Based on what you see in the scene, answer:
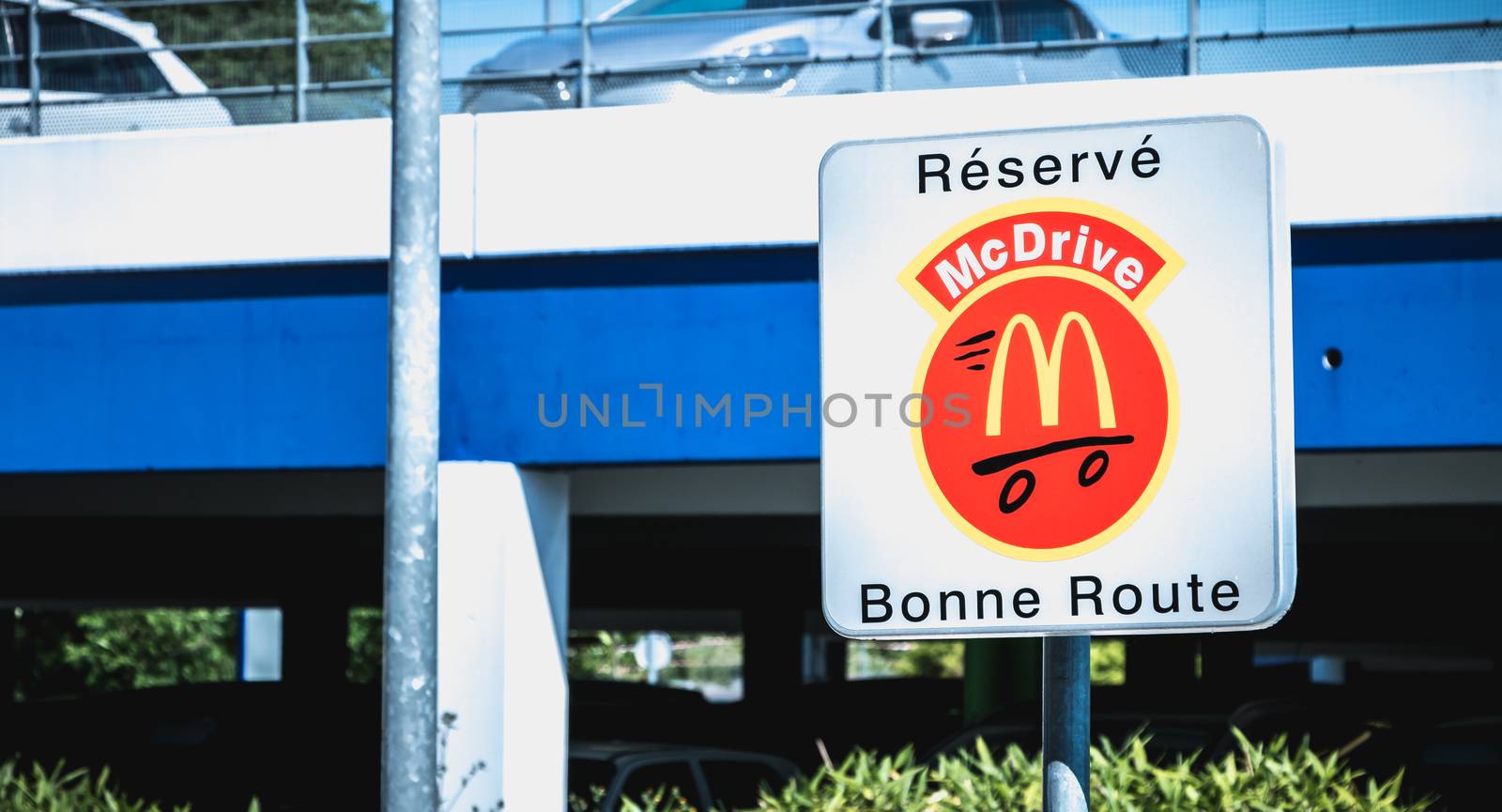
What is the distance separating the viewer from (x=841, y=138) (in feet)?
27.4

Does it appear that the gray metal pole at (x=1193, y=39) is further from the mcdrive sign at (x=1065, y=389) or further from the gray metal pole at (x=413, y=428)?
the mcdrive sign at (x=1065, y=389)

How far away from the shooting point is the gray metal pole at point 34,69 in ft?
33.9

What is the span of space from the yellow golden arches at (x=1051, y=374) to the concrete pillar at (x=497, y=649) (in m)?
6.84

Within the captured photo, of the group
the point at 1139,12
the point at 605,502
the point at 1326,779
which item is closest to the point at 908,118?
the point at 1139,12

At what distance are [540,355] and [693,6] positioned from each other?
2.62 meters

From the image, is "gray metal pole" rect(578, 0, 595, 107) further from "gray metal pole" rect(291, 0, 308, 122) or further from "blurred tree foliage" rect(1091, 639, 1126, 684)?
"blurred tree foliage" rect(1091, 639, 1126, 684)

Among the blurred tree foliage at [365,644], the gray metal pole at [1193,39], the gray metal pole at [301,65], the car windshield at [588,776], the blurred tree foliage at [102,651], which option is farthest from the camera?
the blurred tree foliage at [365,644]

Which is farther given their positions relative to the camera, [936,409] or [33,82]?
[33,82]

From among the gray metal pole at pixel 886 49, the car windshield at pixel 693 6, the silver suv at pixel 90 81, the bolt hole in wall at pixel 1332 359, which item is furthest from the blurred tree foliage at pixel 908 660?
the bolt hole in wall at pixel 1332 359

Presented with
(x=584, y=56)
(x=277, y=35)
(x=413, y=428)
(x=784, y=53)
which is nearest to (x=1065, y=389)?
(x=413, y=428)

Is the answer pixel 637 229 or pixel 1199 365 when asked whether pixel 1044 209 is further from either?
pixel 637 229

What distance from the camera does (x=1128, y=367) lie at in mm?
2562

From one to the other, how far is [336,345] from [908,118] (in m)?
3.43

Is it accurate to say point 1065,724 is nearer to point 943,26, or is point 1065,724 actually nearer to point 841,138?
point 841,138
